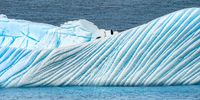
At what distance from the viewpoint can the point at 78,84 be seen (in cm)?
1633

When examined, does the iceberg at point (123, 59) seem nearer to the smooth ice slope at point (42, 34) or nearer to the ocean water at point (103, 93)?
the ocean water at point (103, 93)

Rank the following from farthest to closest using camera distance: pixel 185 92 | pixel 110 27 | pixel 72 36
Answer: pixel 110 27
pixel 72 36
pixel 185 92

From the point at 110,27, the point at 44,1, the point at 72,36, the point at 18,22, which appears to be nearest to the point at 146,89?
the point at 72,36

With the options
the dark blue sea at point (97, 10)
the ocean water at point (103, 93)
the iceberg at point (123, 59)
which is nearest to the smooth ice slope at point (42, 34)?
the iceberg at point (123, 59)

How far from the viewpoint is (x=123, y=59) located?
16219mm

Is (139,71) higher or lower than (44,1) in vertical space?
lower

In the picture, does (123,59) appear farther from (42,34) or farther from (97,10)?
(97,10)

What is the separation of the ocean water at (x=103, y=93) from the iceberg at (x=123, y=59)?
25 centimetres

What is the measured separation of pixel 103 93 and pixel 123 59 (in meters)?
0.94

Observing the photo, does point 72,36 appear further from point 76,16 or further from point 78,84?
point 76,16

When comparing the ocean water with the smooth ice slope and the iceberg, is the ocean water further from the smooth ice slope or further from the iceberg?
the smooth ice slope

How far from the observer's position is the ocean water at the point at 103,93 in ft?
49.4

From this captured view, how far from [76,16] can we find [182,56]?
423 inches

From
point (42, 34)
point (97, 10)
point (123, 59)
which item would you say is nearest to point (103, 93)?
point (123, 59)
